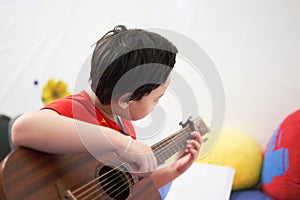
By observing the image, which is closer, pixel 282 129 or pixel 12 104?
pixel 282 129

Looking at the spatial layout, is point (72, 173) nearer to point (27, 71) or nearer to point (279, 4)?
point (279, 4)

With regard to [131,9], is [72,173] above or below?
below

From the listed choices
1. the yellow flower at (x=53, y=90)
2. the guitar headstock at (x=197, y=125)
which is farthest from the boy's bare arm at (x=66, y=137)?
the yellow flower at (x=53, y=90)

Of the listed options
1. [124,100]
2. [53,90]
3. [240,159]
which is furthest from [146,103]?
[53,90]

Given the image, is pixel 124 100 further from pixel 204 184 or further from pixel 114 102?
pixel 204 184

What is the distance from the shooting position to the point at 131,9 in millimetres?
1528

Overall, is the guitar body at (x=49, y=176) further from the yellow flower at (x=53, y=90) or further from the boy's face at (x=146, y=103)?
the yellow flower at (x=53, y=90)

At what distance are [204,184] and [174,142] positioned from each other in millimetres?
326

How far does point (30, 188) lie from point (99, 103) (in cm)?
22

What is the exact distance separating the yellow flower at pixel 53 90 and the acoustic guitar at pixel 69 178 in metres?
1.02

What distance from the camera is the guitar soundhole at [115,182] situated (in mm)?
723

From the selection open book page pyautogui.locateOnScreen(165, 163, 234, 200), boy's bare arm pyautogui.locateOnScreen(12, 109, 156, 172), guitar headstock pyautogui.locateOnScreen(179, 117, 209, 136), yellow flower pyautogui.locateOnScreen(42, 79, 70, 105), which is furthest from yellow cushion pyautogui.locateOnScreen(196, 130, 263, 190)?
yellow flower pyautogui.locateOnScreen(42, 79, 70, 105)

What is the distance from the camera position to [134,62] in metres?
0.62

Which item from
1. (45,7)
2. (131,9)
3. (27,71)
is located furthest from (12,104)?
(131,9)
